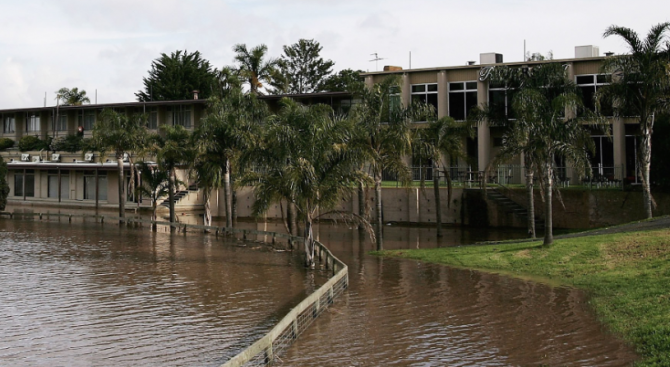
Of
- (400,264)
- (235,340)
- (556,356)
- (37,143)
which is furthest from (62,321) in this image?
(37,143)

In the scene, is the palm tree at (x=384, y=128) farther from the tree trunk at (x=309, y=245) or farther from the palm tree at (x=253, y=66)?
the palm tree at (x=253, y=66)

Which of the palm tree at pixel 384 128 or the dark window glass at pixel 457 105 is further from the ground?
the dark window glass at pixel 457 105

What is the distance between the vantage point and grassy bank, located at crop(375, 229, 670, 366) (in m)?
13.3

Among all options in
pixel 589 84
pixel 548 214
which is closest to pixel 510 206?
pixel 589 84

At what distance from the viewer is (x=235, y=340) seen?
13.9 metres

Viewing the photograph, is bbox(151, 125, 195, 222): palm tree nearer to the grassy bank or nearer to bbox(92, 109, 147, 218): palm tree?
bbox(92, 109, 147, 218): palm tree

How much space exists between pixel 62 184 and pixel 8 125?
17.5 meters

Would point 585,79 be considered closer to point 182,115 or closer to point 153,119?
point 182,115

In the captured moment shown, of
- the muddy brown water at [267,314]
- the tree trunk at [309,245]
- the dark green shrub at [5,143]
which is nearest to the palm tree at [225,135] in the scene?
the muddy brown water at [267,314]

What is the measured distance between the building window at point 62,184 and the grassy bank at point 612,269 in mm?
38618

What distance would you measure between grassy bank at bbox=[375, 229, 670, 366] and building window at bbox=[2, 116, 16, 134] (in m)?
55.4

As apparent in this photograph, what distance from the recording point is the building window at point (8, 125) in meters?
70.2

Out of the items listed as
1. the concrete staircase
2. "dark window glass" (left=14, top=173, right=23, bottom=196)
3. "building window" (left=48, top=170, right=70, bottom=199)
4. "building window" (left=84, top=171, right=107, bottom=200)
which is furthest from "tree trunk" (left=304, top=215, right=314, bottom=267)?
"dark window glass" (left=14, top=173, right=23, bottom=196)

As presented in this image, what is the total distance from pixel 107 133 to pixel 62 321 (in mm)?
23458
